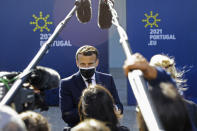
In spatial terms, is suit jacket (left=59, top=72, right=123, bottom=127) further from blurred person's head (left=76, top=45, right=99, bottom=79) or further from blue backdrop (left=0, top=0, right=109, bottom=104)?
blue backdrop (left=0, top=0, right=109, bottom=104)

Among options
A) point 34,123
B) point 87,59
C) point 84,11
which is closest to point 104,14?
point 84,11

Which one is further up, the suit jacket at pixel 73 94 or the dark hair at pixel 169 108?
the dark hair at pixel 169 108

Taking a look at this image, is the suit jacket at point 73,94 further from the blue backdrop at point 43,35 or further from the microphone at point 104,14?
the blue backdrop at point 43,35

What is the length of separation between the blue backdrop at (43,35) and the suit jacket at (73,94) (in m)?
3.73

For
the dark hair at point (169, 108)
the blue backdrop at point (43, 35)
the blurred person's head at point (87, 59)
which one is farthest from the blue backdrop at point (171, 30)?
the dark hair at point (169, 108)

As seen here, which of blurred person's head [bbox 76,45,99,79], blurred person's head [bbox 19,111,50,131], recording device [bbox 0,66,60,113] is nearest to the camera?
recording device [bbox 0,66,60,113]

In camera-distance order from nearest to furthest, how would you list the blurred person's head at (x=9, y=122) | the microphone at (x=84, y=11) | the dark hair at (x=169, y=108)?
the blurred person's head at (x=9, y=122), the dark hair at (x=169, y=108), the microphone at (x=84, y=11)

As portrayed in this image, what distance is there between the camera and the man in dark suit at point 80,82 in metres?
2.93

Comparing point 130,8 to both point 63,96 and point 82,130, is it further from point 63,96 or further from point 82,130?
point 82,130

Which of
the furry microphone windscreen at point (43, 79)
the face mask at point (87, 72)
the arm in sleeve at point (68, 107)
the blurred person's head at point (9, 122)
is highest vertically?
the furry microphone windscreen at point (43, 79)

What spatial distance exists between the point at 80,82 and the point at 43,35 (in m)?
3.97

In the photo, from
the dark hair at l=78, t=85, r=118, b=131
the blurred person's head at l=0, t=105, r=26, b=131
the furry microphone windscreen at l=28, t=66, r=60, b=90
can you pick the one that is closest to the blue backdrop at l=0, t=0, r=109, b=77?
the dark hair at l=78, t=85, r=118, b=131

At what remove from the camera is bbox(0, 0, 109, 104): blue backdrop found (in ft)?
22.5

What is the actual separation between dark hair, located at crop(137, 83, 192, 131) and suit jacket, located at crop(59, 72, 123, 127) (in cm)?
173
